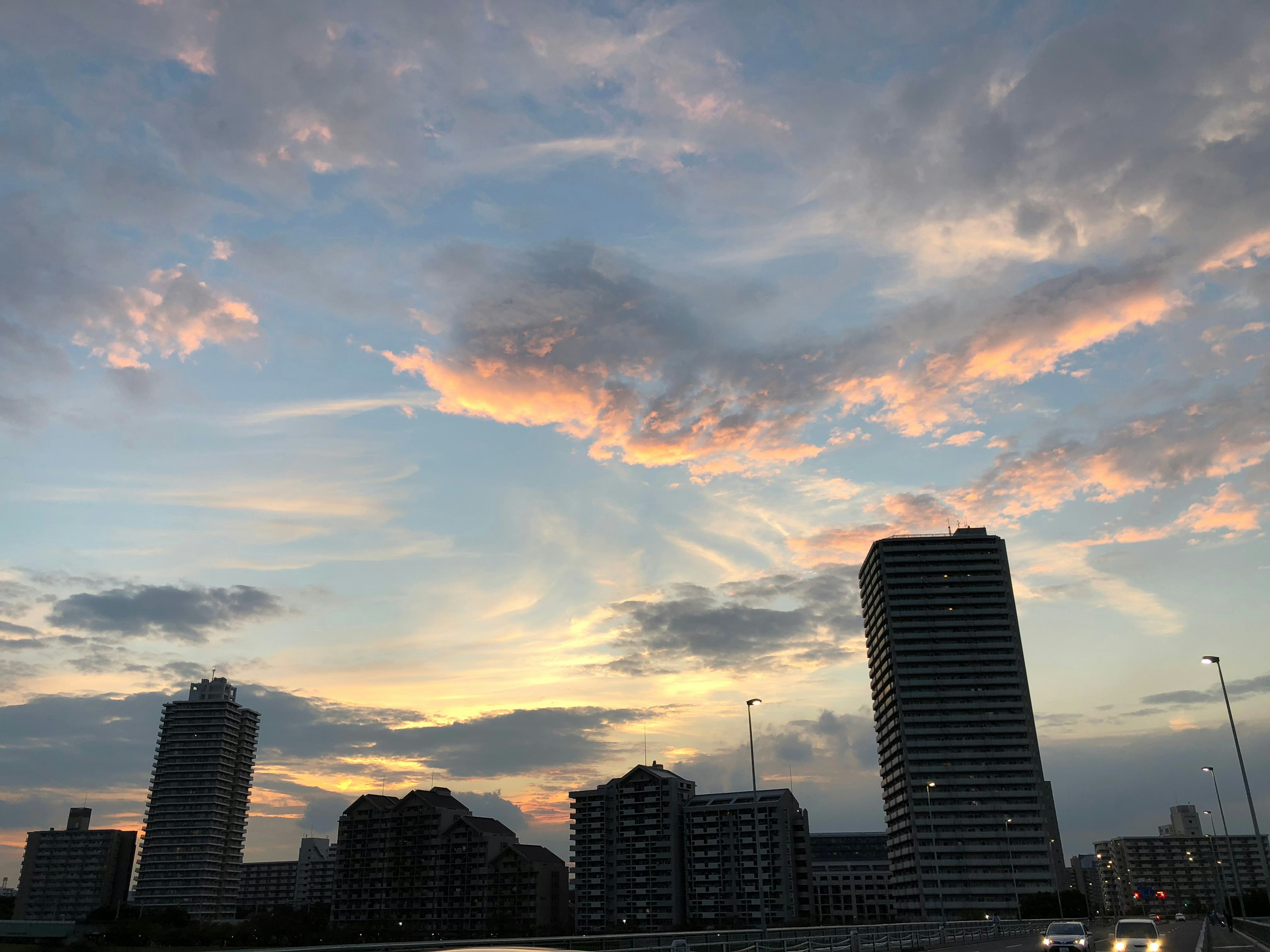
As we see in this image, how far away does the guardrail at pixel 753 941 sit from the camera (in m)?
18.0

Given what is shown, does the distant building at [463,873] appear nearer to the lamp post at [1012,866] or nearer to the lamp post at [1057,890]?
the lamp post at [1012,866]

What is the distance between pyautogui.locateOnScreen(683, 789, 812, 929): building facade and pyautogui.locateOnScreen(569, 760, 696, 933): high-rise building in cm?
346

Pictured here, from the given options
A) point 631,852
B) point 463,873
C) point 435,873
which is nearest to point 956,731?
point 631,852

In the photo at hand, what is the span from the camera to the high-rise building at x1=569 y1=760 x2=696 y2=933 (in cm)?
15838

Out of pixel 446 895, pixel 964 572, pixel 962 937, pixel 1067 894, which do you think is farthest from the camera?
pixel 964 572

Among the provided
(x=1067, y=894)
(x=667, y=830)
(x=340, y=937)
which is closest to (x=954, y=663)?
(x=1067, y=894)

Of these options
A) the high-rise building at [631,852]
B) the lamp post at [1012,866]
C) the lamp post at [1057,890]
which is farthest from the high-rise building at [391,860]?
the lamp post at [1057,890]

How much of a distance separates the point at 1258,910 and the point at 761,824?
7640 cm

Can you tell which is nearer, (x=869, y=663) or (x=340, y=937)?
(x=340, y=937)

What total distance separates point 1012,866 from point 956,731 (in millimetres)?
25270

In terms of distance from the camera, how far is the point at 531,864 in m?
166

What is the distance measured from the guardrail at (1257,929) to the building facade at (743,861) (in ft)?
288

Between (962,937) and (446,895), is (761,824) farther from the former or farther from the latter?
(962,937)

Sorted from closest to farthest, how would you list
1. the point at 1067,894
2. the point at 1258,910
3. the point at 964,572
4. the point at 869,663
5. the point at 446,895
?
the point at 1258,910
the point at 1067,894
the point at 446,895
the point at 964,572
the point at 869,663
